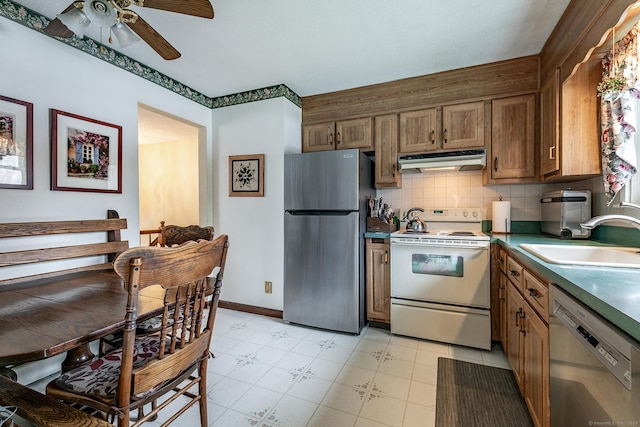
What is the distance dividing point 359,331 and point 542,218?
73.5 inches

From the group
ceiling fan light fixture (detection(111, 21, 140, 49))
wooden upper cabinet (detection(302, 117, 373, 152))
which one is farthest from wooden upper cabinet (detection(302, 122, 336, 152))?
ceiling fan light fixture (detection(111, 21, 140, 49))

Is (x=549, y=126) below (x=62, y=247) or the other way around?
the other way around

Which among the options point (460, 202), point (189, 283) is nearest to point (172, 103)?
point (189, 283)

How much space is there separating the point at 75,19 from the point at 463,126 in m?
2.72

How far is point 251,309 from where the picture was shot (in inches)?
119

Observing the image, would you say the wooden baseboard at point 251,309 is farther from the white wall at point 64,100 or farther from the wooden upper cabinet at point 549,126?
the wooden upper cabinet at point 549,126

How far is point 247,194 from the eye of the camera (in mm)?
3045

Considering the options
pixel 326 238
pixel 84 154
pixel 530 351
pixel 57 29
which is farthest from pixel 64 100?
pixel 530 351

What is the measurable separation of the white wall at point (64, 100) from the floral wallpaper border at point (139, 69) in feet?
0.14

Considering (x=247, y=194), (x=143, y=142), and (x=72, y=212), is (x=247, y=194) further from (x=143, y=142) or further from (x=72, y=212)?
(x=143, y=142)

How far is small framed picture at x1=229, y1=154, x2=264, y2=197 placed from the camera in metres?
2.98

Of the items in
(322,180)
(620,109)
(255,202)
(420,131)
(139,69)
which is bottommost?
(255,202)

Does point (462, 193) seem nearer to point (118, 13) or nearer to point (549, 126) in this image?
point (549, 126)

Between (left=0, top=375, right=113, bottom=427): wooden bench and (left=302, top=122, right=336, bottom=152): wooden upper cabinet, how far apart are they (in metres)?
2.63
